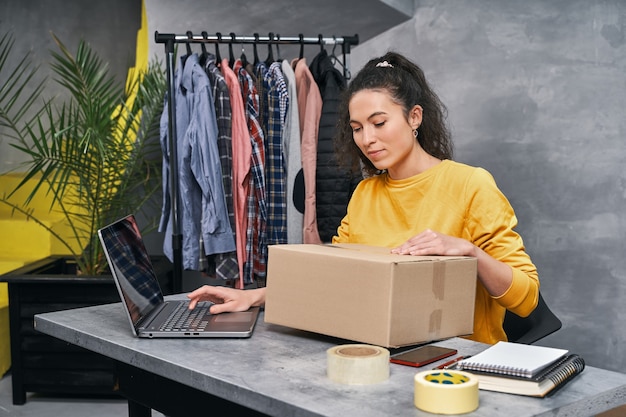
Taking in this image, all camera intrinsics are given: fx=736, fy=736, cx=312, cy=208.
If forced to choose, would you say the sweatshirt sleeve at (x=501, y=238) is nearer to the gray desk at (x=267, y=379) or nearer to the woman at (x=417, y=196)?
the woman at (x=417, y=196)

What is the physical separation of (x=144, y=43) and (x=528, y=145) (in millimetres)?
2363

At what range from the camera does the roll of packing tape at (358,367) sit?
120 cm

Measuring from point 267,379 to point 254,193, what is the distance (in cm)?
211

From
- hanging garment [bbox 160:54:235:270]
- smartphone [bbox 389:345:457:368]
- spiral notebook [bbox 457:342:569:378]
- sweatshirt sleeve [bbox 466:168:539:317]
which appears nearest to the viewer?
spiral notebook [bbox 457:342:569:378]

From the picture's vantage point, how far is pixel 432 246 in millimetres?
1511

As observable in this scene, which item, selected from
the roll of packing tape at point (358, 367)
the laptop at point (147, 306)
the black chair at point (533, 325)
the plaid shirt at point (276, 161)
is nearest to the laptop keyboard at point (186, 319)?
the laptop at point (147, 306)

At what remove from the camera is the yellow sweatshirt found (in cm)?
179

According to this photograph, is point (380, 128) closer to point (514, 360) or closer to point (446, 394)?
point (514, 360)

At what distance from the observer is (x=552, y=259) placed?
3.44 metres

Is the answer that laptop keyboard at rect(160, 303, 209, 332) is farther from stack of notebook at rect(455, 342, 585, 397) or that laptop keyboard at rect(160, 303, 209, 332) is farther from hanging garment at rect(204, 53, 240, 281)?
hanging garment at rect(204, 53, 240, 281)

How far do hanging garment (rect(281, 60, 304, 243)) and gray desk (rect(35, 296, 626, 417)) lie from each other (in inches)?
62.9

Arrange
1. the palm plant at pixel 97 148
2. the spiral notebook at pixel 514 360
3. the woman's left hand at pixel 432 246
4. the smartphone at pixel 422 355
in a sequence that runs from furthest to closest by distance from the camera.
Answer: the palm plant at pixel 97 148
the woman's left hand at pixel 432 246
the smartphone at pixel 422 355
the spiral notebook at pixel 514 360

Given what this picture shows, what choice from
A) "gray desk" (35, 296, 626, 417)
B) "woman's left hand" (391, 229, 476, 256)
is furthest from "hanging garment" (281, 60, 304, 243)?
"woman's left hand" (391, 229, 476, 256)

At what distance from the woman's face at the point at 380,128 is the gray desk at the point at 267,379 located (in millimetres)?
564
